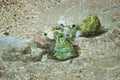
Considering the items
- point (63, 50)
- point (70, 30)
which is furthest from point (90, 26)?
point (63, 50)

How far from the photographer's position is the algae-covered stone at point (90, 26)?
4887mm

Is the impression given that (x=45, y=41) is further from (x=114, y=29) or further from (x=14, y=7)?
(x=14, y=7)

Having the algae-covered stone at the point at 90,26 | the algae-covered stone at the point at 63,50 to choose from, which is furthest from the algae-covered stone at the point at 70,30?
the algae-covered stone at the point at 63,50

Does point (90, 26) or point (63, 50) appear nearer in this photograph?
point (63, 50)

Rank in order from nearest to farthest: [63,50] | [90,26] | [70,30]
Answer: [63,50]
[90,26]
[70,30]

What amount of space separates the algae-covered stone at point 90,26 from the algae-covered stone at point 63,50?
479 mm

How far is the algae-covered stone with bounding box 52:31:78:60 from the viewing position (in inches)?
167

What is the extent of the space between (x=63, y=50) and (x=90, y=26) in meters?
0.83

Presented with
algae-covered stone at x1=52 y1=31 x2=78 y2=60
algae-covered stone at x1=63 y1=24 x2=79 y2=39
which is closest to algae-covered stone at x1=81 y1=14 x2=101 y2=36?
algae-covered stone at x1=63 y1=24 x2=79 y2=39

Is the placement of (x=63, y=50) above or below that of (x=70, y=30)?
below

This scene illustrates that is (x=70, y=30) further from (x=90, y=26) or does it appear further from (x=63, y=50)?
(x=63, y=50)

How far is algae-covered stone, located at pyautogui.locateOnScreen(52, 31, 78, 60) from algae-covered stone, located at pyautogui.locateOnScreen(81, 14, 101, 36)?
0.48m

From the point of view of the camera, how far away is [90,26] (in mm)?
4926

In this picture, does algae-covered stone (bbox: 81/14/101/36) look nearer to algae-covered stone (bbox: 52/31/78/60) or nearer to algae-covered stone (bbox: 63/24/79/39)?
algae-covered stone (bbox: 63/24/79/39)
